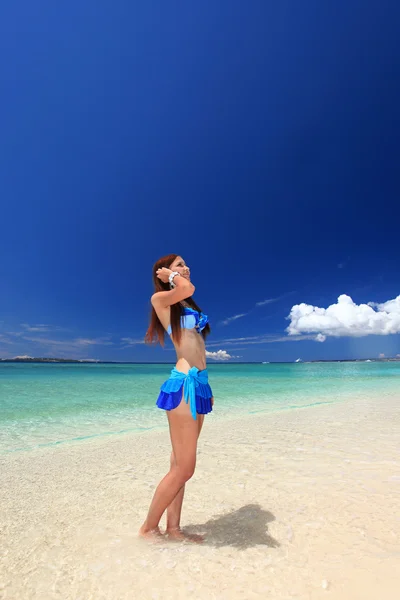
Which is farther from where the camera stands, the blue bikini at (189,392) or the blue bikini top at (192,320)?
the blue bikini top at (192,320)

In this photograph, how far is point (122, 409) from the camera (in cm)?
1184

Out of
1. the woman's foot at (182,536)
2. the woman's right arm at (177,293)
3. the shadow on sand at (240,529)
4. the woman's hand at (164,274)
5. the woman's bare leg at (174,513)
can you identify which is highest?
the woman's hand at (164,274)

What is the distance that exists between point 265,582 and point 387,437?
539 cm

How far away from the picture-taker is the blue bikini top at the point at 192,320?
113 inches

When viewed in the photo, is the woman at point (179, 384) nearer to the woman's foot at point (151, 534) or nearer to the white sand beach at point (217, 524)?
the woman's foot at point (151, 534)

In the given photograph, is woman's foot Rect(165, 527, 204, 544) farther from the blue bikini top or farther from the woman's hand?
the woman's hand

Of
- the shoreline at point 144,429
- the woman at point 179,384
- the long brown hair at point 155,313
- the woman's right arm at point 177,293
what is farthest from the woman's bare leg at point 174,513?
the shoreline at point 144,429

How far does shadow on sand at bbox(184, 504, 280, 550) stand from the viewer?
9.18ft

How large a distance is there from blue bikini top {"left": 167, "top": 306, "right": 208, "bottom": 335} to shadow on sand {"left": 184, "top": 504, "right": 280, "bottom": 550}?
5.96ft

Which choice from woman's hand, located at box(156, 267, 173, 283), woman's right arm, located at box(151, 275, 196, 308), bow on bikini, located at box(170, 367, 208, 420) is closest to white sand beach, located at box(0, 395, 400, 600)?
bow on bikini, located at box(170, 367, 208, 420)

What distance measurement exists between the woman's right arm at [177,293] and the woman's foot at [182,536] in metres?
1.97

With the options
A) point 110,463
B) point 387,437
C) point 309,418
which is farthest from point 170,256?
point 309,418

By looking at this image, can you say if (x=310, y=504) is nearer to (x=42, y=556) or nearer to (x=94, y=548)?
(x=94, y=548)

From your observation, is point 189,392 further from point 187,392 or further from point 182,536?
point 182,536
